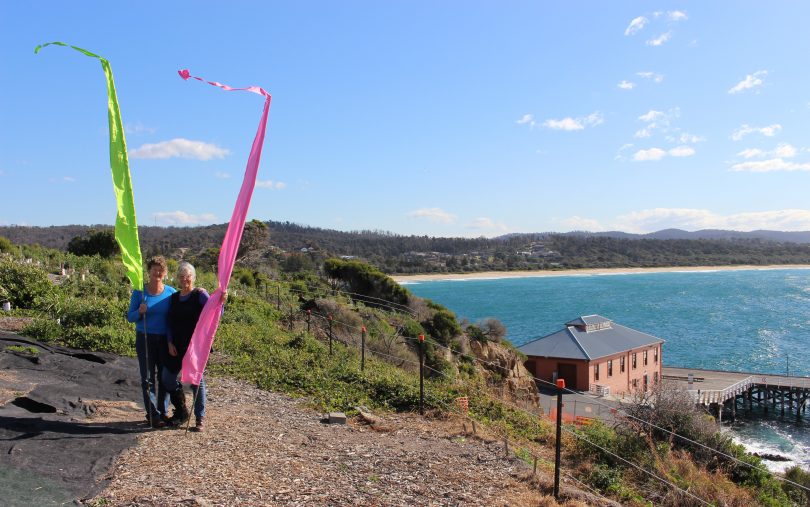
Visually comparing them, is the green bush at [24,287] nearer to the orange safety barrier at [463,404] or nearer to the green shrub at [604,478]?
the orange safety barrier at [463,404]

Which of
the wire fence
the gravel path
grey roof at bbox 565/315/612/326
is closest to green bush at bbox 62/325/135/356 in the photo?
the gravel path

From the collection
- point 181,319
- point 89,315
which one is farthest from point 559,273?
point 181,319

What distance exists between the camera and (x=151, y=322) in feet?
19.7

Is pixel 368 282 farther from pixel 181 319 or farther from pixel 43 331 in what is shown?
pixel 181 319

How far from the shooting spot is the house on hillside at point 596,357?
40062mm

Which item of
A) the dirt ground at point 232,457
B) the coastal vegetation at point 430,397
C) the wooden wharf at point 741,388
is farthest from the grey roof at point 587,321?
the dirt ground at point 232,457

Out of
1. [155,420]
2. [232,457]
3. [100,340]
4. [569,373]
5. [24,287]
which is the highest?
[24,287]

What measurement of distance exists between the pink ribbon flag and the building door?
3701 cm

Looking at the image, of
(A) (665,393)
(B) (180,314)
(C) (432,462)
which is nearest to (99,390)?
(B) (180,314)

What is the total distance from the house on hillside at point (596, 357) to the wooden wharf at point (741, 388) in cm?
210

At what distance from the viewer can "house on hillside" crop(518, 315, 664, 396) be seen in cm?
4006

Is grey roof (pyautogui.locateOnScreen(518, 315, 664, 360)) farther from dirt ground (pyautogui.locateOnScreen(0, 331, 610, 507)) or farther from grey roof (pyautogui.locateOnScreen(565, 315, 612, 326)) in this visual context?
dirt ground (pyautogui.locateOnScreen(0, 331, 610, 507))

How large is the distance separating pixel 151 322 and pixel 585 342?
128 ft

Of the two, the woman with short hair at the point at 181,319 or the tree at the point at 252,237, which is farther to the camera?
the tree at the point at 252,237
